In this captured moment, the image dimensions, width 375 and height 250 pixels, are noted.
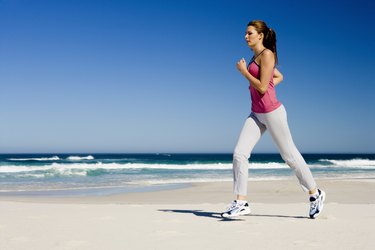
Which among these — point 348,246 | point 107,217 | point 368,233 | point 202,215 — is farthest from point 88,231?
point 368,233

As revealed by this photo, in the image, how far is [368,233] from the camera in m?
3.48

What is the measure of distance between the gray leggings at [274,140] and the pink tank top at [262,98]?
5 centimetres

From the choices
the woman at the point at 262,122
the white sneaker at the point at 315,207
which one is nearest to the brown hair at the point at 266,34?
the woman at the point at 262,122

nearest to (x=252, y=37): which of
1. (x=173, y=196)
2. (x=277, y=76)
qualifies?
(x=277, y=76)

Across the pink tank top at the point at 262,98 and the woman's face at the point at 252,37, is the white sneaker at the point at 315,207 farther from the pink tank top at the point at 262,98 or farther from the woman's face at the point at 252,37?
the woman's face at the point at 252,37

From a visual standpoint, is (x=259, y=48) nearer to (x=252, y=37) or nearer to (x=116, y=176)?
(x=252, y=37)

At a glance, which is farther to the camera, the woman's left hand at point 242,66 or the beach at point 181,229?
the woman's left hand at point 242,66

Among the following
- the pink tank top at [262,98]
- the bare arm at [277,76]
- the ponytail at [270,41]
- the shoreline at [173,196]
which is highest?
the ponytail at [270,41]

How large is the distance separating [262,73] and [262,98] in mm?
252

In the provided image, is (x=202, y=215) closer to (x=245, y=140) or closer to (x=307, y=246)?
(x=245, y=140)

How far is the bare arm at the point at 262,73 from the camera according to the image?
13.5 feet

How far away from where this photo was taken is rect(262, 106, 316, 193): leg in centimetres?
425

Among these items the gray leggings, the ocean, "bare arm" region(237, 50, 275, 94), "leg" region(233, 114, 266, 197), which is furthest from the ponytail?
the ocean

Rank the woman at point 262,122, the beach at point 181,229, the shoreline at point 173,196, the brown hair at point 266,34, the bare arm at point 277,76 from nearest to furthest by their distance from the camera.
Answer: the beach at point 181,229 < the woman at point 262,122 < the brown hair at point 266,34 < the bare arm at point 277,76 < the shoreline at point 173,196
